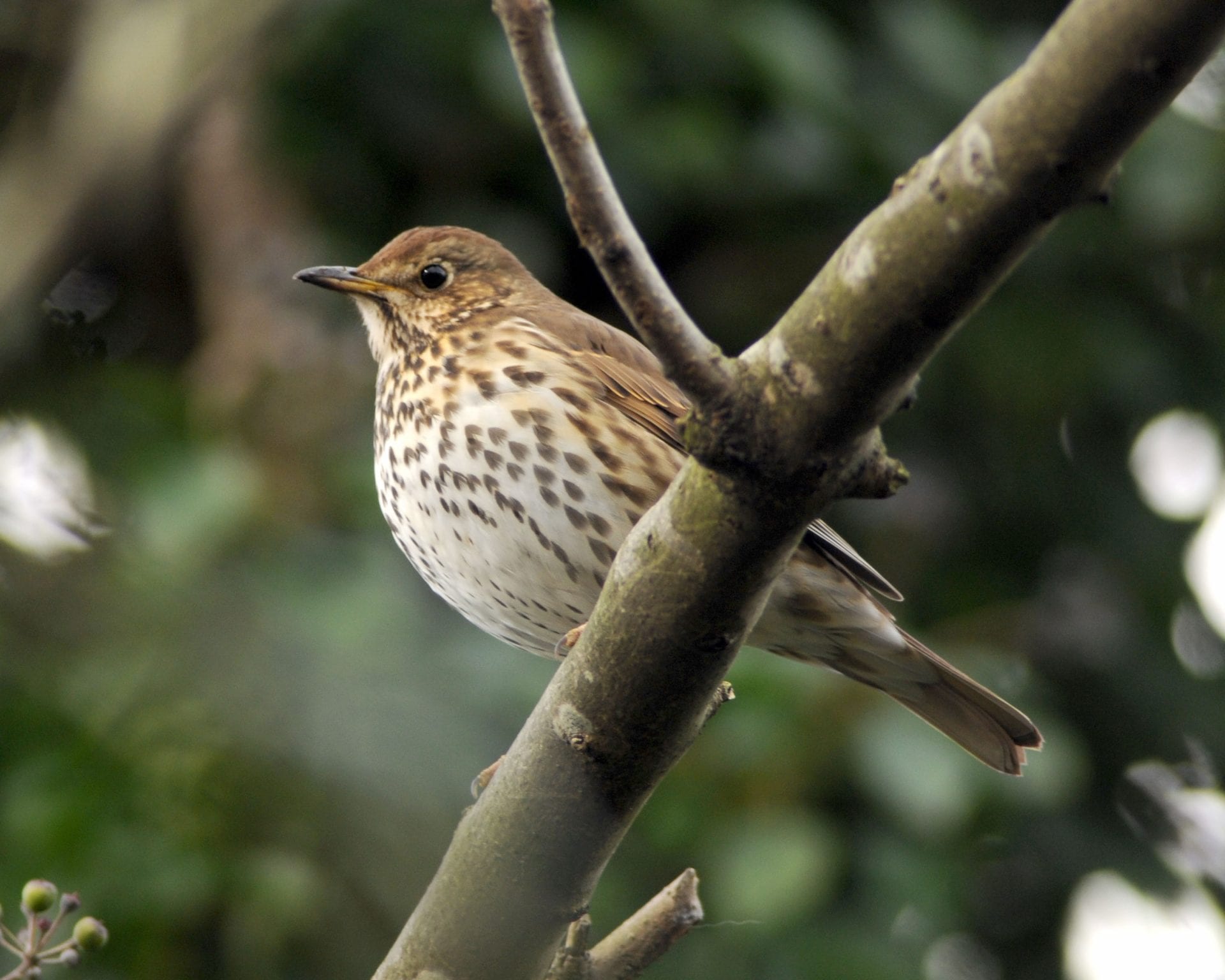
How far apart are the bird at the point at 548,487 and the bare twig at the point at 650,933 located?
64cm

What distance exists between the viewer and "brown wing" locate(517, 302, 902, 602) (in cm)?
332

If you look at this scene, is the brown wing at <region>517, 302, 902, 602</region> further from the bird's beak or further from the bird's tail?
the bird's beak

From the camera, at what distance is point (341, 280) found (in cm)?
396

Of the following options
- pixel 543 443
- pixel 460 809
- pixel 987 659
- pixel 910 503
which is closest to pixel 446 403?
pixel 543 443

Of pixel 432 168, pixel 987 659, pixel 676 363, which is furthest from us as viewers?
pixel 432 168

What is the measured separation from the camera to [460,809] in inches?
163

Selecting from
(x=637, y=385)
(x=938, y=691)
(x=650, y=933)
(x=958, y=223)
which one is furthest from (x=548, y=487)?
(x=958, y=223)

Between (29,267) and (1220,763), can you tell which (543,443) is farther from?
(1220,763)

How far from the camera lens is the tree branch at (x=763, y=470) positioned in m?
1.56

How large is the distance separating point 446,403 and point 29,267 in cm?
238

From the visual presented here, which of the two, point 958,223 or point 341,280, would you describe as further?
point 341,280

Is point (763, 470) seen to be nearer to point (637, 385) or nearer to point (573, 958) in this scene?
point (573, 958)

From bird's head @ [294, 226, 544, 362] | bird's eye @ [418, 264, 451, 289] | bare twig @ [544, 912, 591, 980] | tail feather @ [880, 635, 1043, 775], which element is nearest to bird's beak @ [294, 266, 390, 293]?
bird's head @ [294, 226, 544, 362]

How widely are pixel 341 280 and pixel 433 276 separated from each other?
26cm
